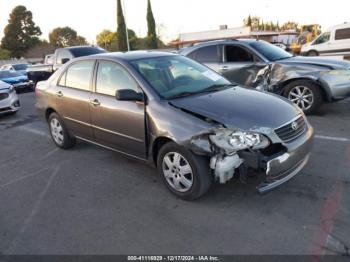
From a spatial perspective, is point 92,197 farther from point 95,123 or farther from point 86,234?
point 95,123

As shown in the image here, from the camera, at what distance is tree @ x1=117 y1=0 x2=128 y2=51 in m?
39.1

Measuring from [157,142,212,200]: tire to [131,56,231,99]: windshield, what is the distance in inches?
27.5

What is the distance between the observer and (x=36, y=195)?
13.5 feet

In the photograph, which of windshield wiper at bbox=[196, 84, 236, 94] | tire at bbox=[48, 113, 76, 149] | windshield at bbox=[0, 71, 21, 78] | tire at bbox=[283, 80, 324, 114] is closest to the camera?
windshield wiper at bbox=[196, 84, 236, 94]

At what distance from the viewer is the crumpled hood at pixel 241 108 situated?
332cm

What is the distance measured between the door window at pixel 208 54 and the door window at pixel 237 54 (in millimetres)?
297

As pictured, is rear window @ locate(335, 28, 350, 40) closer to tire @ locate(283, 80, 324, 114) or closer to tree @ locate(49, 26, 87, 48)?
tire @ locate(283, 80, 324, 114)

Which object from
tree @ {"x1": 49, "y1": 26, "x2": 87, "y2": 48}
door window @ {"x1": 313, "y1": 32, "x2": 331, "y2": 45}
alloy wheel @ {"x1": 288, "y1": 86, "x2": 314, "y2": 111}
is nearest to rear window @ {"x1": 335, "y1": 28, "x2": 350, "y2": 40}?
door window @ {"x1": 313, "y1": 32, "x2": 331, "y2": 45}

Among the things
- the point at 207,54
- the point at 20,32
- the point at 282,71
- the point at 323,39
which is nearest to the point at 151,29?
the point at 20,32

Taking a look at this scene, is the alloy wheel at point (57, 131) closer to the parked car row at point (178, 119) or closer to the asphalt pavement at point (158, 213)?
the parked car row at point (178, 119)

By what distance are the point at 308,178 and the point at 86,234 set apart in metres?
2.65

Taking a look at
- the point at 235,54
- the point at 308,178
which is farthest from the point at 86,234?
the point at 235,54

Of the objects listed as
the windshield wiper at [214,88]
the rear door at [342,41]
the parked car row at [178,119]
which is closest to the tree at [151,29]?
the rear door at [342,41]

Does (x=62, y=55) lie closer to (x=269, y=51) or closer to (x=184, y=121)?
(x=269, y=51)
